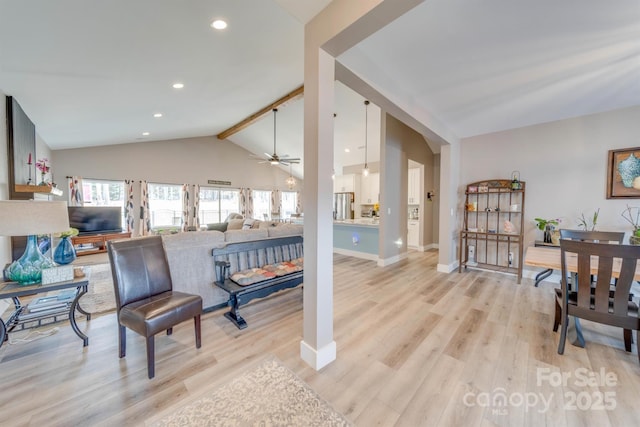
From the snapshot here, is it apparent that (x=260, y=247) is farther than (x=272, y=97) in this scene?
No

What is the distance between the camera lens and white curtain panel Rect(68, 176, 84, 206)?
5.94 metres

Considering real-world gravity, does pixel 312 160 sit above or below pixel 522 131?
below

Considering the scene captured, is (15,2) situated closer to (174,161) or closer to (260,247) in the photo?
(260,247)

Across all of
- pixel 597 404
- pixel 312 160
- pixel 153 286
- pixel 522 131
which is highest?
pixel 522 131

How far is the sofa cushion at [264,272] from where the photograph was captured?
2615mm

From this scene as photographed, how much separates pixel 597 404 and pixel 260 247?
3.14m

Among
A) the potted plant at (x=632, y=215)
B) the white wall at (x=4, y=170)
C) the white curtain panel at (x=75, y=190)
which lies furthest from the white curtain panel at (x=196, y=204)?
the potted plant at (x=632, y=215)

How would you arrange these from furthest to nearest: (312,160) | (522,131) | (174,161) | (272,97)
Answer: (174,161), (272,97), (522,131), (312,160)

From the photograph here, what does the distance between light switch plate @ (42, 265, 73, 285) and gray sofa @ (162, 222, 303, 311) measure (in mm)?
742

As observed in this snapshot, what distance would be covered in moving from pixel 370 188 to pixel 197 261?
5.96 metres

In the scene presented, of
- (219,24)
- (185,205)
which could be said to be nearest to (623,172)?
(219,24)

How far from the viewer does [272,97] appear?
5.10 m

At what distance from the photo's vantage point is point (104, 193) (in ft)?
21.5

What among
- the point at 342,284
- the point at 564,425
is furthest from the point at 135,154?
the point at 564,425
